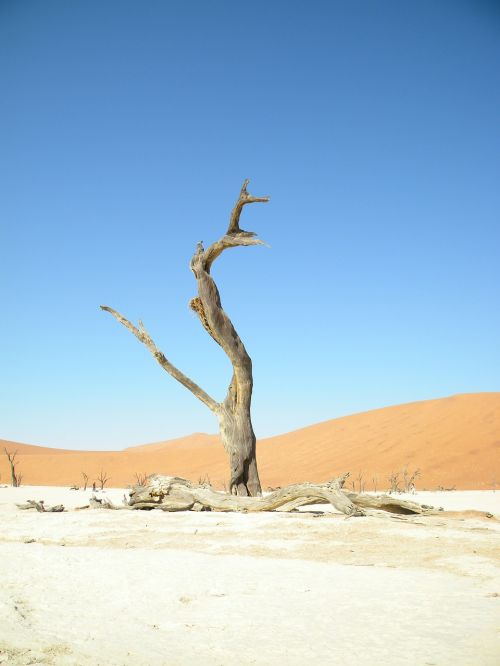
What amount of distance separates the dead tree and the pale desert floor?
3214 millimetres

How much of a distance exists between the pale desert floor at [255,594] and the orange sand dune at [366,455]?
16.7m

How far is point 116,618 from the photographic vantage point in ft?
10.6

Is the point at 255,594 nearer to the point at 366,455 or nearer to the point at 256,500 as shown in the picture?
the point at 256,500

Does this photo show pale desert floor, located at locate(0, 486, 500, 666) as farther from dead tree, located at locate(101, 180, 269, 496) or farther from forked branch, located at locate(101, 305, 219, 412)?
forked branch, located at locate(101, 305, 219, 412)

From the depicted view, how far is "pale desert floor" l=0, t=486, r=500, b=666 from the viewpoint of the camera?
2717 millimetres

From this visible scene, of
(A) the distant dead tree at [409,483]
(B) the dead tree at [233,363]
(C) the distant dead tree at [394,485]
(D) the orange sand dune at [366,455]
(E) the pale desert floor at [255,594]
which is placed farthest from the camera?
(D) the orange sand dune at [366,455]

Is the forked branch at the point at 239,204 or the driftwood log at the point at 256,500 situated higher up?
the forked branch at the point at 239,204

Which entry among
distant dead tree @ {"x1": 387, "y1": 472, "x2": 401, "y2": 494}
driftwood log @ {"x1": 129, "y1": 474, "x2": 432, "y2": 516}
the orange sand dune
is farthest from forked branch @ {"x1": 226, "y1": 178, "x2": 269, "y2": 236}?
the orange sand dune

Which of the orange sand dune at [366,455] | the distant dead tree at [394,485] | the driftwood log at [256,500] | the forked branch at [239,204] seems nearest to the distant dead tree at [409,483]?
the distant dead tree at [394,485]

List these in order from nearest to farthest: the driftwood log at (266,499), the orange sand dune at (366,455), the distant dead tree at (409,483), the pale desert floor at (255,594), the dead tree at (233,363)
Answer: the pale desert floor at (255,594) → the driftwood log at (266,499) → the dead tree at (233,363) → the distant dead tree at (409,483) → the orange sand dune at (366,455)

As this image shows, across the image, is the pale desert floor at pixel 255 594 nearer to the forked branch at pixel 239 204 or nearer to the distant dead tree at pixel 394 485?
the forked branch at pixel 239 204

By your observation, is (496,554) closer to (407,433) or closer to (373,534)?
(373,534)

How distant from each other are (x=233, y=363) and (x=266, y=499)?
112 inches

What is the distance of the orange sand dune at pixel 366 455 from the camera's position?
25.0 m
